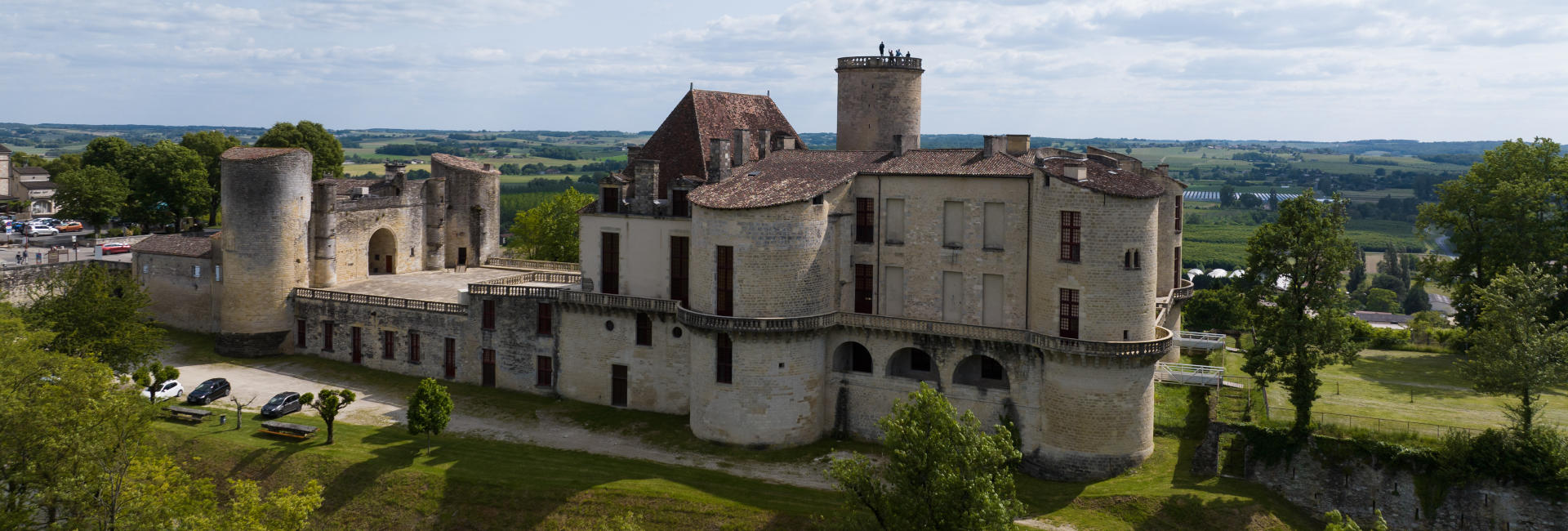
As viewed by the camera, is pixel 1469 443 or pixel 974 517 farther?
pixel 1469 443

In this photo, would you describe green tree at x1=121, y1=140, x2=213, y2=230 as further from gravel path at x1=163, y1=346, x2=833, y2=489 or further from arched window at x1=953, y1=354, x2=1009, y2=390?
arched window at x1=953, y1=354, x2=1009, y2=390

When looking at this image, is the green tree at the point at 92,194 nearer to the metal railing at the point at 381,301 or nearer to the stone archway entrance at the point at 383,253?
the stone archway entrance at the point at 383,253

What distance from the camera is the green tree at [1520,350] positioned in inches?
1769

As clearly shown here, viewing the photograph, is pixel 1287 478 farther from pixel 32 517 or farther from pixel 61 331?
pixel 61 331

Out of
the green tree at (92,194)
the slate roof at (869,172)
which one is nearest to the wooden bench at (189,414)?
the slate roof at (869,172)

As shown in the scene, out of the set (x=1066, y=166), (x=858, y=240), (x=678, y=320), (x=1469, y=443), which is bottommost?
(x=1469, y=443)

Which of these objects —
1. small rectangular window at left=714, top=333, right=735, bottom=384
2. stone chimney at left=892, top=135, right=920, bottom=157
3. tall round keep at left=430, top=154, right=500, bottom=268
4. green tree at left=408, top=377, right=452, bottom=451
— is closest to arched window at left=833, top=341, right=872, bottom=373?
small rectangular window at left=714, top=333, right=735, bottom=384

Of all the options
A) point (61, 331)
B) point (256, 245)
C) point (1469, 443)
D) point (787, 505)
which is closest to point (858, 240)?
point (787, 505)

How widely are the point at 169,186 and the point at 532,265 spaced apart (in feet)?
117

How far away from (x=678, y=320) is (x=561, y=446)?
7.23 metres

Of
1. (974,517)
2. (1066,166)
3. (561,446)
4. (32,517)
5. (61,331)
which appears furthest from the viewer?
(61,331)

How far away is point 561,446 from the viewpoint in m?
50.1

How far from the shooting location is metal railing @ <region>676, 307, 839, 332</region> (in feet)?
157

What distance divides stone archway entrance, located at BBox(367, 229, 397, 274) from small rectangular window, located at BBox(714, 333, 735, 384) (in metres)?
29.9
